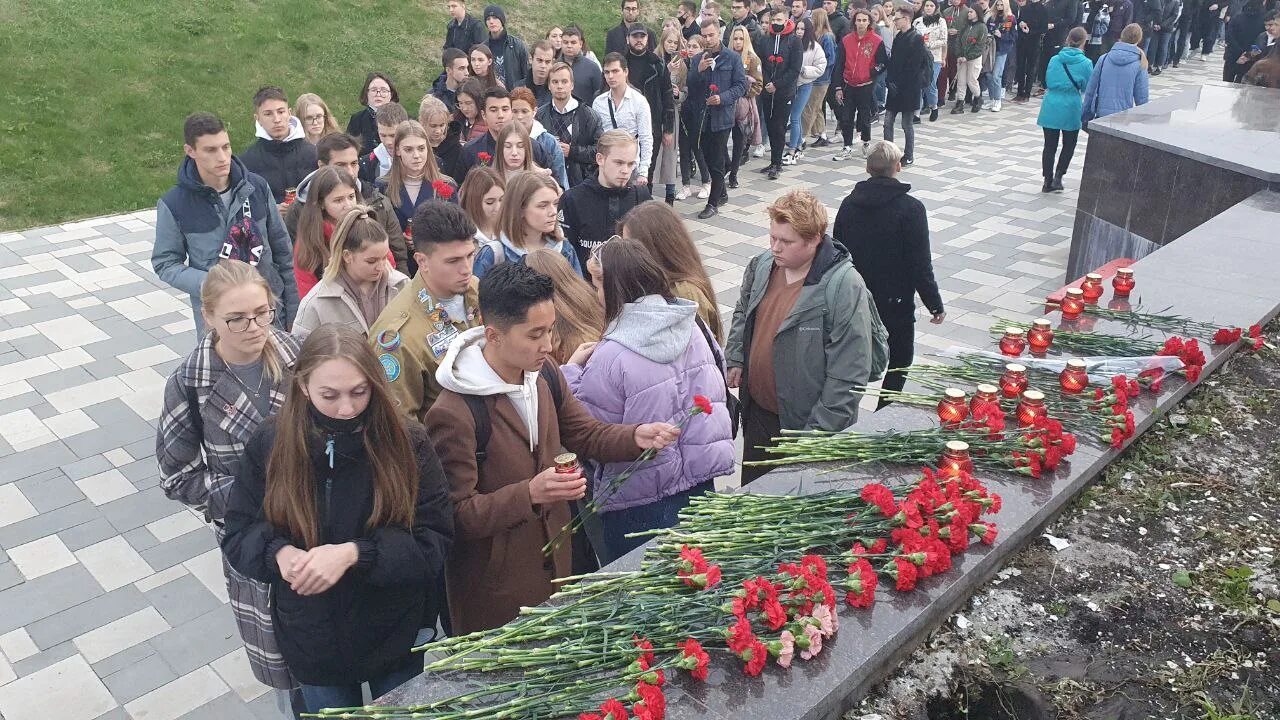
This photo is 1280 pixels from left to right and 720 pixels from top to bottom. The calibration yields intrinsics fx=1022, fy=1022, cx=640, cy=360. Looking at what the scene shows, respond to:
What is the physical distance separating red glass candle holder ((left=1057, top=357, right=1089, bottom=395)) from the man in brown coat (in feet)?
5.37

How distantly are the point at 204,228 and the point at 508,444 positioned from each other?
305 cm

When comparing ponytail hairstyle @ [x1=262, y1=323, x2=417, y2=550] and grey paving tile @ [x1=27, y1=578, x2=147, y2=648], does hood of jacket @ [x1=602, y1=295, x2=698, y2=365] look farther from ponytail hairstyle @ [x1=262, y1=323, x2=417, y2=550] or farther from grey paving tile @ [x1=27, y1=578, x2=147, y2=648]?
grey paving tile @ [x1=27, y1=578, x2=147, y2=648]

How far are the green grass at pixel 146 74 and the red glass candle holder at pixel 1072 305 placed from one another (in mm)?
10364

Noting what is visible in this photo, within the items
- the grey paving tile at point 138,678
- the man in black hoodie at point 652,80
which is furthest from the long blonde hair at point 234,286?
the man in black hoodie at point 652,80

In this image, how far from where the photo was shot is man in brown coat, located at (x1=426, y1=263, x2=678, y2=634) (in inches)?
124

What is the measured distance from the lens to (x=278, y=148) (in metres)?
7.23

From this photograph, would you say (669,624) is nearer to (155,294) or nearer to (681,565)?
(681,565)

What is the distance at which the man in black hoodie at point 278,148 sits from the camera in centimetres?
709

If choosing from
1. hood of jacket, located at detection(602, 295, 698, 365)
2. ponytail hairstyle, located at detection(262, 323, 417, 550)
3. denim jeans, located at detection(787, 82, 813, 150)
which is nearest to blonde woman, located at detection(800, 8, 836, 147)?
denim jeans, located at detection(787, 82, 813, 150)

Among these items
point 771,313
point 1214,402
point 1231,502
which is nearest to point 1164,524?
point 1231,502

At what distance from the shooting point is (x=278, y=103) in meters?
7.08

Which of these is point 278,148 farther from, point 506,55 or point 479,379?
point 506,55

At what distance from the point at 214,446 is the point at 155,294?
600 cm

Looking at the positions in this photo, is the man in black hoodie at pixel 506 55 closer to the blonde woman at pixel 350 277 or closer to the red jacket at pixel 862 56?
the red jacket at pixel 862 56
